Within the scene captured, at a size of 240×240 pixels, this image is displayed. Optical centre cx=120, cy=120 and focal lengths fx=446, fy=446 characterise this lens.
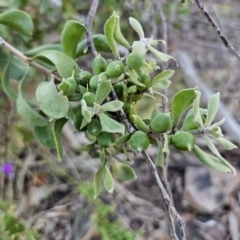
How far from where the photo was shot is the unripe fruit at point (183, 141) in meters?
0.64

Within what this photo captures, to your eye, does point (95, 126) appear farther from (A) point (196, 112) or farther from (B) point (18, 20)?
(B) point (18, 20)

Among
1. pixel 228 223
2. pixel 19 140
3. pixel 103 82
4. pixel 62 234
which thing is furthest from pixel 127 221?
pixel 103 82

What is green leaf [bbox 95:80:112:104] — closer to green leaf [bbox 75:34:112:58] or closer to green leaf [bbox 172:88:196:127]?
green leaf [bbox 172:88:196:127]

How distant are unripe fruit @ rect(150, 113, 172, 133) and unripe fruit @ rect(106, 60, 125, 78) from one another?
0.09m

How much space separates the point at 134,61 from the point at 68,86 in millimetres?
114

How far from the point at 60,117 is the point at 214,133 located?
0.80 feet

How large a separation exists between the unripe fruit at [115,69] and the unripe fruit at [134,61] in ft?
0.05

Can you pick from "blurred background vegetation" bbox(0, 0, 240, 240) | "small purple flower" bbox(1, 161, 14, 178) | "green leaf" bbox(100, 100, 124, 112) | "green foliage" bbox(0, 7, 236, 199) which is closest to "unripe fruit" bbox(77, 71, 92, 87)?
"green foliage" bbox(0, 7, 236, 199)

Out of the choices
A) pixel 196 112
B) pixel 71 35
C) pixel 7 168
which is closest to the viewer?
pixel 196 112

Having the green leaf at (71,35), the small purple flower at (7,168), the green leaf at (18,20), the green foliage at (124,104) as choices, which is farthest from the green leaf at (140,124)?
the small purple flower at (7,168)

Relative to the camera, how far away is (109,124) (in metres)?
0.68

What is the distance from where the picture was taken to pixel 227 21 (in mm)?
2113

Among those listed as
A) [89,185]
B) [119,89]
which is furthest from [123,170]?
[89,185]

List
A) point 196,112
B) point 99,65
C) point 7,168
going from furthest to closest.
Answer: point 7,168 < point 99,65 < point 196,112
